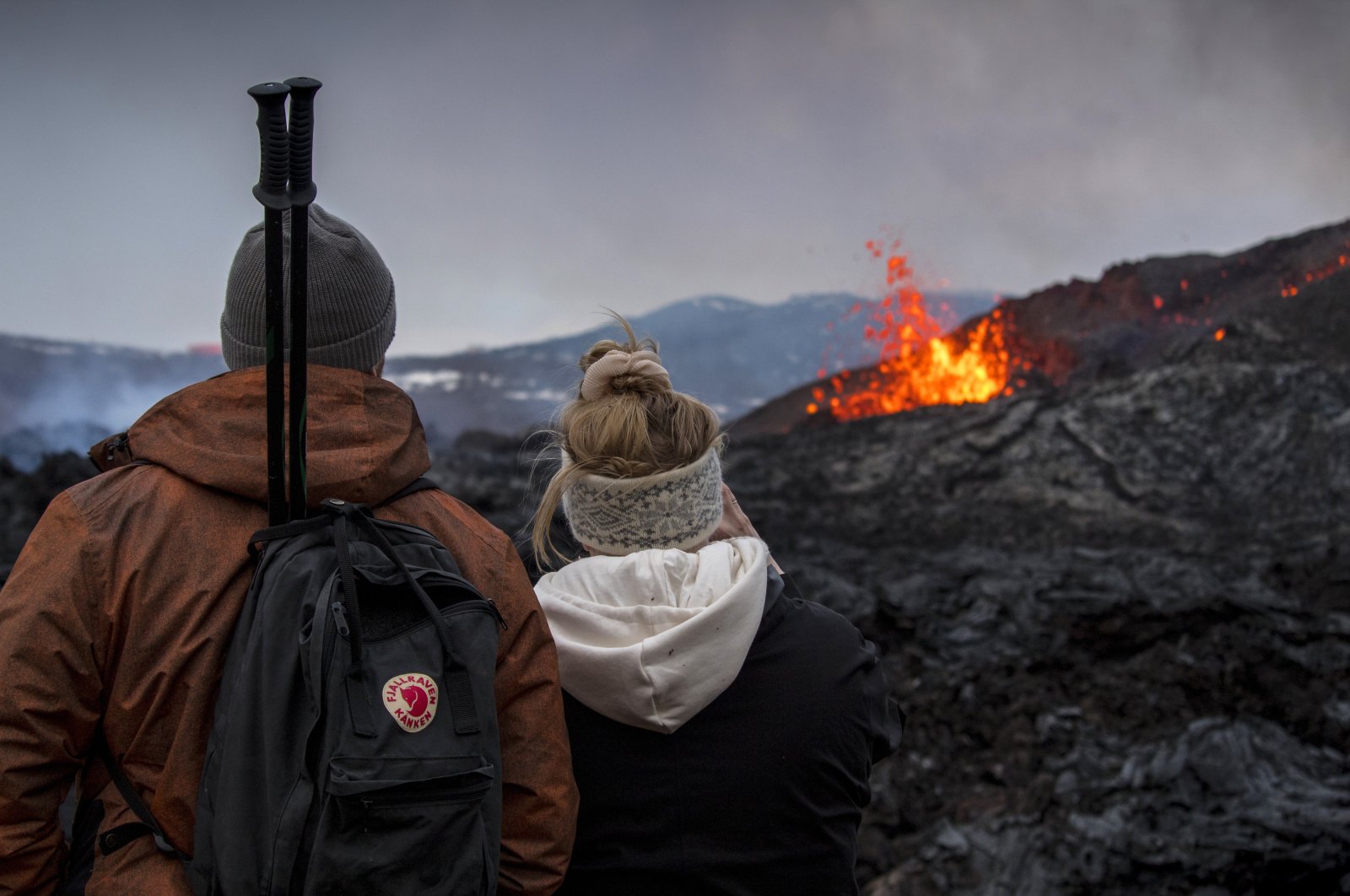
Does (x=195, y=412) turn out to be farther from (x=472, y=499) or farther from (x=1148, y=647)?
(x=472, y=499)

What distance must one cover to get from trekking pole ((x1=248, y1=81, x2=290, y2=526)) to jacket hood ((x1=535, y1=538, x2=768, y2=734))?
0.59 metres

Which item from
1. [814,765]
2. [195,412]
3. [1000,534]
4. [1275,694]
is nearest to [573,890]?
[814,765]

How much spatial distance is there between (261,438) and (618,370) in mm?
720

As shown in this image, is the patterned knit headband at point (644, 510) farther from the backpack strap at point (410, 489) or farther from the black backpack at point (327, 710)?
the black backpack at point (327, 710)

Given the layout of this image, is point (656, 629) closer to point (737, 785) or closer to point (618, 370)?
point (737, 785)

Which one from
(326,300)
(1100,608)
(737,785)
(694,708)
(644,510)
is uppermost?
(326,300)

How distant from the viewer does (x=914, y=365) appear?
16.4 metres

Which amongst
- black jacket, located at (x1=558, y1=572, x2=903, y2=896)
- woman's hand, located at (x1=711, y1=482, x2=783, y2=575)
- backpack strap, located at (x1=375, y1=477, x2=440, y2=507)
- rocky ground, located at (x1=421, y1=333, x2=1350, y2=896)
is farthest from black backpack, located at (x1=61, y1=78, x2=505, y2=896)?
rocky ground, located at (x1=421, y1=333, x2=1350, y2=896)

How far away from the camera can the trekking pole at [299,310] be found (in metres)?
1.52

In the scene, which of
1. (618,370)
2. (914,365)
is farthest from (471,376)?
(618,370)

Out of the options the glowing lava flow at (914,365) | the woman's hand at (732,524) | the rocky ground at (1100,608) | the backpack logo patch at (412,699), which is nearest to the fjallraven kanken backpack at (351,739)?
A: the backpack logo patch at (412,699)

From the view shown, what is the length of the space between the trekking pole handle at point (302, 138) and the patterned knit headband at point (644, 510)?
0.76m

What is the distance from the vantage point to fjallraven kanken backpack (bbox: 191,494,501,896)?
1370 millimetres

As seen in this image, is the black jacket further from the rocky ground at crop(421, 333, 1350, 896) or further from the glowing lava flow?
the glowing lava flow
